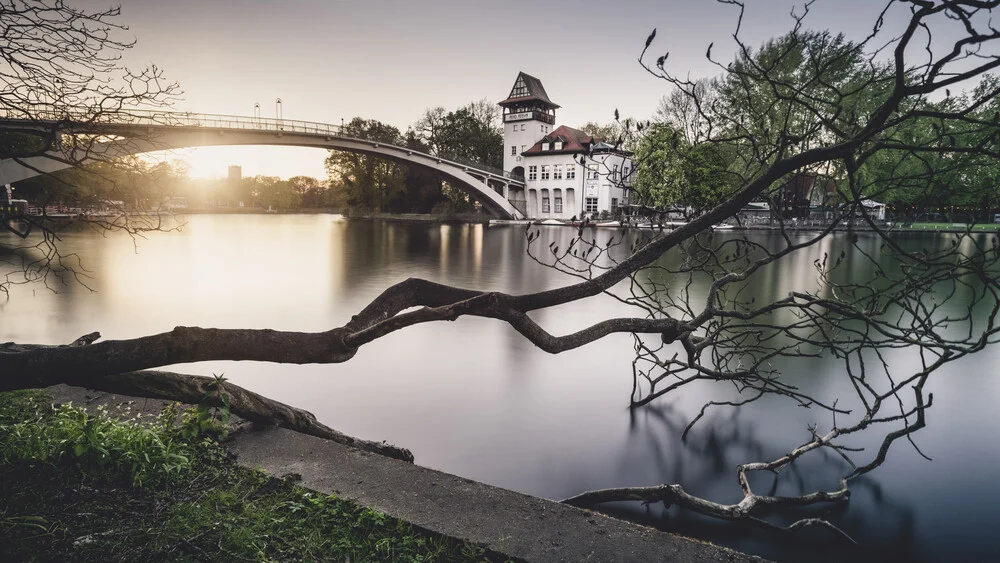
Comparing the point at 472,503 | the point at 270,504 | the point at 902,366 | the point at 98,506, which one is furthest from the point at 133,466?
the point at 902,366

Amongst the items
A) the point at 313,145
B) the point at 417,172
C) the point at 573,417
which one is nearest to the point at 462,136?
the point at 417,172

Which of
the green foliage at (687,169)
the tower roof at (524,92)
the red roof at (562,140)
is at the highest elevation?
the tower roof at (524,92)

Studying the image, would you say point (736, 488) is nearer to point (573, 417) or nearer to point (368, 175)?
point (573, 417)

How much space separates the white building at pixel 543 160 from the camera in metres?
62.0

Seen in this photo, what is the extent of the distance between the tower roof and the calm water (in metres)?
56.8

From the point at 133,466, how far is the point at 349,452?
1.26m

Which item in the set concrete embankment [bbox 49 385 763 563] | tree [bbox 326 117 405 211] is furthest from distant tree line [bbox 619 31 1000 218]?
tree [bbox 326 117 405 211]

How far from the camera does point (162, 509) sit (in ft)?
9.88

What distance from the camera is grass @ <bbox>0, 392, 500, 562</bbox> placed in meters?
2.69

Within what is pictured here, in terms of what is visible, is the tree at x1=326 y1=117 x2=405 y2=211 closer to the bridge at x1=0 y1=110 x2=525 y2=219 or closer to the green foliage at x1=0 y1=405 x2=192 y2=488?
the bridge at x1=0 y1=110 x2=525 y2=219

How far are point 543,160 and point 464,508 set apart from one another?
209ft

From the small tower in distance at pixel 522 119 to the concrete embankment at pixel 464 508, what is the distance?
6546 centimetres

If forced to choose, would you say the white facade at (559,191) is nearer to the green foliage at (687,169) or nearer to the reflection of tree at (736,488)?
the reflection of tree at (736,488)

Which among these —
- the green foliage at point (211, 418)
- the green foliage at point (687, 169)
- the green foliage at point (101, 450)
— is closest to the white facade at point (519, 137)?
the green foliage at point (687, 169)
